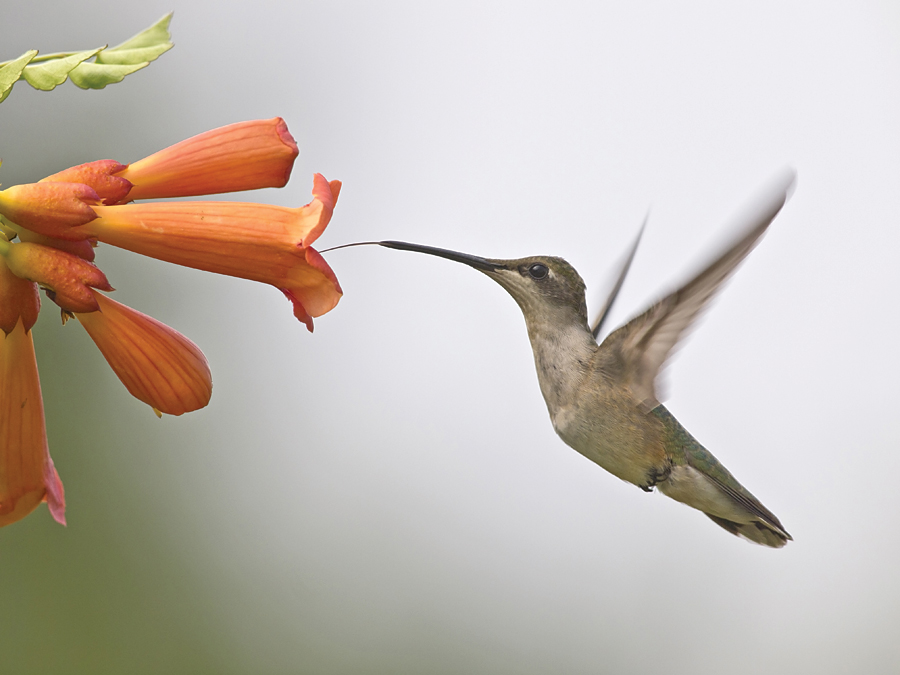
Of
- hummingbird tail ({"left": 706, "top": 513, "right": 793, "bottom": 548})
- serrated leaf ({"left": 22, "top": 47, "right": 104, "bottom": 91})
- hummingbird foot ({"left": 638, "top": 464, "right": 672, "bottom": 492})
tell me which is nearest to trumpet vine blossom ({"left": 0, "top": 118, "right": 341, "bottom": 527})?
serrated leaf ({"left": 22, "top": 47, "right": 104, "bottom": 91})

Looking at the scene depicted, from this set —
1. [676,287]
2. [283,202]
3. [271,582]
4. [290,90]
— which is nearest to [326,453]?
[271,582]

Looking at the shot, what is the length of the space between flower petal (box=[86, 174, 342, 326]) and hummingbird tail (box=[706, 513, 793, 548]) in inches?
52.2

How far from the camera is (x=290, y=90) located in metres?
6.49

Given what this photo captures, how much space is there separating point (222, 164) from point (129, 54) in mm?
204

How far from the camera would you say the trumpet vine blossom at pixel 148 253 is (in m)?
0.91

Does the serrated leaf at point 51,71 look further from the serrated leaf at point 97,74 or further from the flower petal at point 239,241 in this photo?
the flower petal at point 239,241

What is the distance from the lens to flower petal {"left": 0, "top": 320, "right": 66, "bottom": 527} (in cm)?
99

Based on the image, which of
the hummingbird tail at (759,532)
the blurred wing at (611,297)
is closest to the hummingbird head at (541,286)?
the blurred wing at (611,297)

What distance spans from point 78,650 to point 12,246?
437 cm

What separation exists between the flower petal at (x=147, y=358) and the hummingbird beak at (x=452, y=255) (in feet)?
1.26

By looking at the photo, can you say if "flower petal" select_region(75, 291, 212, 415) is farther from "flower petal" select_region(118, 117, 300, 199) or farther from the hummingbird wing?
the hummingbird wing

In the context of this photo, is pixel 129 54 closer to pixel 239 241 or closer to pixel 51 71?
pixel 51 71

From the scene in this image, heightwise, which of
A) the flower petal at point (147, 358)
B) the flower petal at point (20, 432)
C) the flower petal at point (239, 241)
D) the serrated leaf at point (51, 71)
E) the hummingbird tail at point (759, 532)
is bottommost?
the flower petal at point (20, 432)

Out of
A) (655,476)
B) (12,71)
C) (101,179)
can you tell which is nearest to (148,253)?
(101,179)
